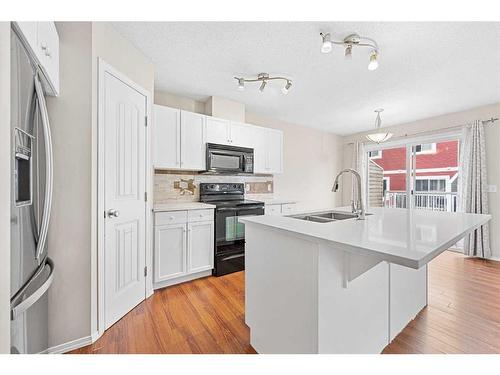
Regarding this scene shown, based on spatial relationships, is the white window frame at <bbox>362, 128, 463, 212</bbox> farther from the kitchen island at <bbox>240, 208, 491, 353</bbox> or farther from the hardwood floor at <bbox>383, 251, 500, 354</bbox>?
the kitchen island at <bbox>240, 208, 491, 353</bbox>

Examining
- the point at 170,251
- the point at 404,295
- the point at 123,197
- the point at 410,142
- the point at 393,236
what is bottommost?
the point at 404,295

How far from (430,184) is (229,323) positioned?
444cm

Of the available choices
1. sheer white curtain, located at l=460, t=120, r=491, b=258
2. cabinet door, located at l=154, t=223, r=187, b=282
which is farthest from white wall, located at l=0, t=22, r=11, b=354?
sheer white curtain, located at l=460, t=120, r=491, b=258

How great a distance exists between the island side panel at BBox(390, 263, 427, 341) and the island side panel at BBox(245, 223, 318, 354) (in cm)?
77

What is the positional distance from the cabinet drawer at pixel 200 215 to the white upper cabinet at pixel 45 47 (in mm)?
1558

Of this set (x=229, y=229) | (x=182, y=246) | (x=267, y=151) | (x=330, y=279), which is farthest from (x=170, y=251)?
(x=267, y=151)

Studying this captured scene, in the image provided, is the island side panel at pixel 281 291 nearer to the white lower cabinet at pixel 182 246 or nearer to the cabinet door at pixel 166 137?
the white lower cabinet at pixel 182 246

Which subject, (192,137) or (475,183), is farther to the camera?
(475,183)

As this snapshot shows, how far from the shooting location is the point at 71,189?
5.01ft

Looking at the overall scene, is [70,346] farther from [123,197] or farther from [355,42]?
[355,42]

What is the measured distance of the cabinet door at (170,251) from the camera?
92.7 inches

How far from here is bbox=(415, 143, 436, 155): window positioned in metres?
4.18

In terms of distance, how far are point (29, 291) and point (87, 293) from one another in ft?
1.81

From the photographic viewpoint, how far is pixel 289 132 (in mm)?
4520
